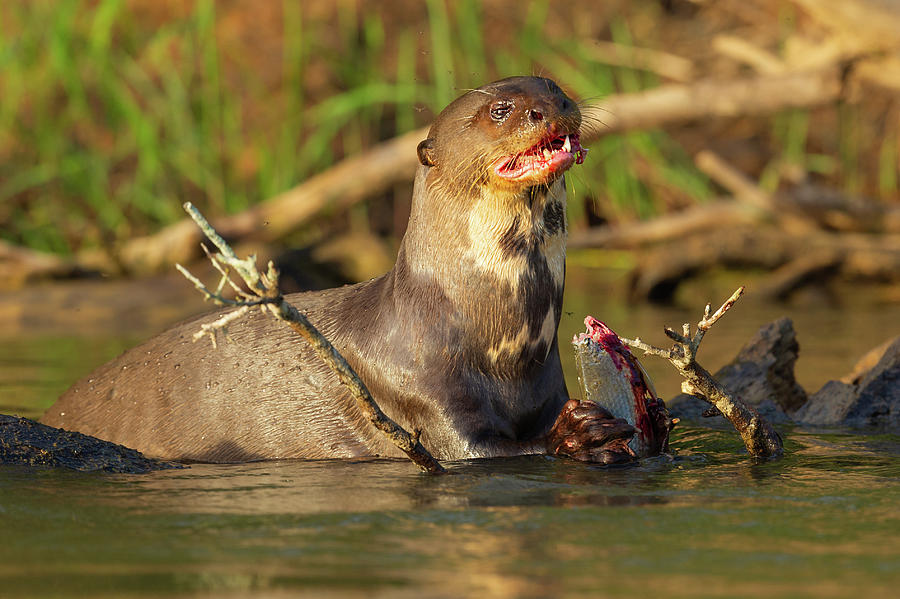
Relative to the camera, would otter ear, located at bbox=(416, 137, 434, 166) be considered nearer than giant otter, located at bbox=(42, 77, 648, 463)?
No

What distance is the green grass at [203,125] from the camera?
9133mm

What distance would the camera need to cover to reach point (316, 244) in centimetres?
909

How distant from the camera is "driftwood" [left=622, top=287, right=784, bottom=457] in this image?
3195mm

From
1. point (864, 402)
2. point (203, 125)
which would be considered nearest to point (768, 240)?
point (203, 125)

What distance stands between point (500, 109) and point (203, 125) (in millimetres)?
5890

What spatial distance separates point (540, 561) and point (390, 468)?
1.24 meters

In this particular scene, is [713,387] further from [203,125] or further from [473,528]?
[203,125]

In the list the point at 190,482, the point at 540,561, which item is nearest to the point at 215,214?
the point at 190,482

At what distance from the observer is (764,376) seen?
4949 mm

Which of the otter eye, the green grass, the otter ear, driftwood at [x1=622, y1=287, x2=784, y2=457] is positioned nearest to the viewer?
driftwood at [x1=622, y1=287, x2=784, y2=457]

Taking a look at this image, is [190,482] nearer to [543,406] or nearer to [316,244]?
[543,406]

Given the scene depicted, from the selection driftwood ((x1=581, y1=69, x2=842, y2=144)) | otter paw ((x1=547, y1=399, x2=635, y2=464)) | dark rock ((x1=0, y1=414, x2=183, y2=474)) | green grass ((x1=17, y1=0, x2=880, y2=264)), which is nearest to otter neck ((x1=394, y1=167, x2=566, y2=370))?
otter paw ((x1=547, y1=399, x2=635, y2=464))

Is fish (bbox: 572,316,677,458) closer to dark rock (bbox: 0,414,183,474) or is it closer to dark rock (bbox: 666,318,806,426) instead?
dark rock (bbox: 666,318,806,426)

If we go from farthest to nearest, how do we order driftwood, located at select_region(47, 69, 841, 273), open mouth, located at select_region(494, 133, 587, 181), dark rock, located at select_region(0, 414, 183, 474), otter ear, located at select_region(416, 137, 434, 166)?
driftwood, located at select_region(47, 69, 841, 273)
otter ear, located at select_region(416, 137, 434, 166)
open mouth, located at select_region(494, 133, 587, 181)
dark rock, located at select_region(0, 414, 183, 474)
